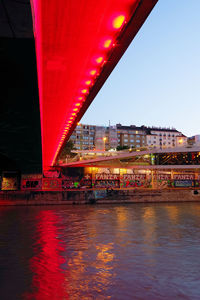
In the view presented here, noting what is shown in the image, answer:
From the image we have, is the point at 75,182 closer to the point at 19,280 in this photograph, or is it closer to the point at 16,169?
the point at 16,169

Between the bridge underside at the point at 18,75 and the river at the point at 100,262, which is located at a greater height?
the bridge underside at the point at 18,75

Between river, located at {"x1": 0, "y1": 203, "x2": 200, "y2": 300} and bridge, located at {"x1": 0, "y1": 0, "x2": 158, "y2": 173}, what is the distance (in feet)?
17.0

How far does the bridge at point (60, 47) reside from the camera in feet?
17.0

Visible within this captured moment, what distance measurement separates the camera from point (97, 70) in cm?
883


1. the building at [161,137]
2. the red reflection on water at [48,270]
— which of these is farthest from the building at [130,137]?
the red reflection on water at [48,270]

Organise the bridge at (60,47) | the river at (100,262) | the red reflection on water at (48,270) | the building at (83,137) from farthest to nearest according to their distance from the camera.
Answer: the building at (83,137) < the river at (100,262) < the red reflection on water at (48,270) < the bridge at (60,47)

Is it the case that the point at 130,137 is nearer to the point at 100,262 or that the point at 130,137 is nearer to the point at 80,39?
the point at 100,262

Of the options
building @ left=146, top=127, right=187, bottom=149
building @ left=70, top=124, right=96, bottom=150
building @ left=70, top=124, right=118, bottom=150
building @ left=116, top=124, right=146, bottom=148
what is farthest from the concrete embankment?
building @ left=146, top=127, right=187, bottom=149

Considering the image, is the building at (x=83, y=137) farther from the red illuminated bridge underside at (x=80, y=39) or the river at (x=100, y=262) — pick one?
the red illuminated bridge underside at (x=80, y=39)

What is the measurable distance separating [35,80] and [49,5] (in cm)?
438

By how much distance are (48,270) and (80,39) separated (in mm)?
5650

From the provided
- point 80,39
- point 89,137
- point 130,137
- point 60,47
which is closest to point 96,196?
point 60,47

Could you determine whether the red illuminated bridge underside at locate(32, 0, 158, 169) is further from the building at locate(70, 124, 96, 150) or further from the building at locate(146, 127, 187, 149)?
the building at locate(146, 127, 187, 149)

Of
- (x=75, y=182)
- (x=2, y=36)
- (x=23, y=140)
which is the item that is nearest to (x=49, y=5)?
(x=2, y=36)
